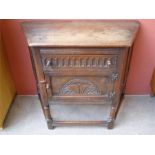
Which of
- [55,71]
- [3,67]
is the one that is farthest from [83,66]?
[3,67]

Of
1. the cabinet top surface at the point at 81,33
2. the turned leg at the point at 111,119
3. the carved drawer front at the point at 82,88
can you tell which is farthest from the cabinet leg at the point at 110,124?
the cabinet top surface at the point at 81,33

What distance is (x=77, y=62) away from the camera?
1.00 metres

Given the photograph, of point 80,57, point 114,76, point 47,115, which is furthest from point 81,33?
point 47,115

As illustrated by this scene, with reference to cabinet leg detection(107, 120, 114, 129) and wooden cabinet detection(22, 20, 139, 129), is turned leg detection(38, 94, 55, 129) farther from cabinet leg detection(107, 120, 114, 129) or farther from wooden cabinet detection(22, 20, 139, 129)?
cabinet leg detection(107, 120, 114, 129)

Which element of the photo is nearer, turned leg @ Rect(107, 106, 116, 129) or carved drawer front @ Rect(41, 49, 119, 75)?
carved drawer front @ Rect(41, 49, 119, 75)

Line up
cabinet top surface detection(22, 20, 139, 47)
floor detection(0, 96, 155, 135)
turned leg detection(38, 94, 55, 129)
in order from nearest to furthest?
1. cabinet top surface detection(22, 20, 139, 47)
2. turned leg detection(38, 94, 55, 129)
3. floor detection(0, 96, 155, 135)

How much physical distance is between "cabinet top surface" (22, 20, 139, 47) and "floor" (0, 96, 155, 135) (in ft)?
2.18

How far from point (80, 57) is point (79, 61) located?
0.08 feet

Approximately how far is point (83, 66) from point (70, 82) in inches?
6.0

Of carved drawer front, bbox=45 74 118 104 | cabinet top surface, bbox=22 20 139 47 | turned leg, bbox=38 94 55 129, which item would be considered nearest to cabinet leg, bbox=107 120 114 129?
carved drawer front, bbox=45 74 118 104

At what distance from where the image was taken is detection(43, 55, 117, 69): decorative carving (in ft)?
3.20

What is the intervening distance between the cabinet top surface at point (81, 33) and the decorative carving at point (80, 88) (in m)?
0.26

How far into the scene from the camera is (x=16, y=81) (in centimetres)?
156

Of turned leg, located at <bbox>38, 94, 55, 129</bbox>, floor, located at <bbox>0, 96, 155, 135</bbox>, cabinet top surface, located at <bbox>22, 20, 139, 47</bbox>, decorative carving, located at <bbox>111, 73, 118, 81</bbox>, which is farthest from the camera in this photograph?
floor, located at <bbox>0, 96, 155, 135</bbox>
